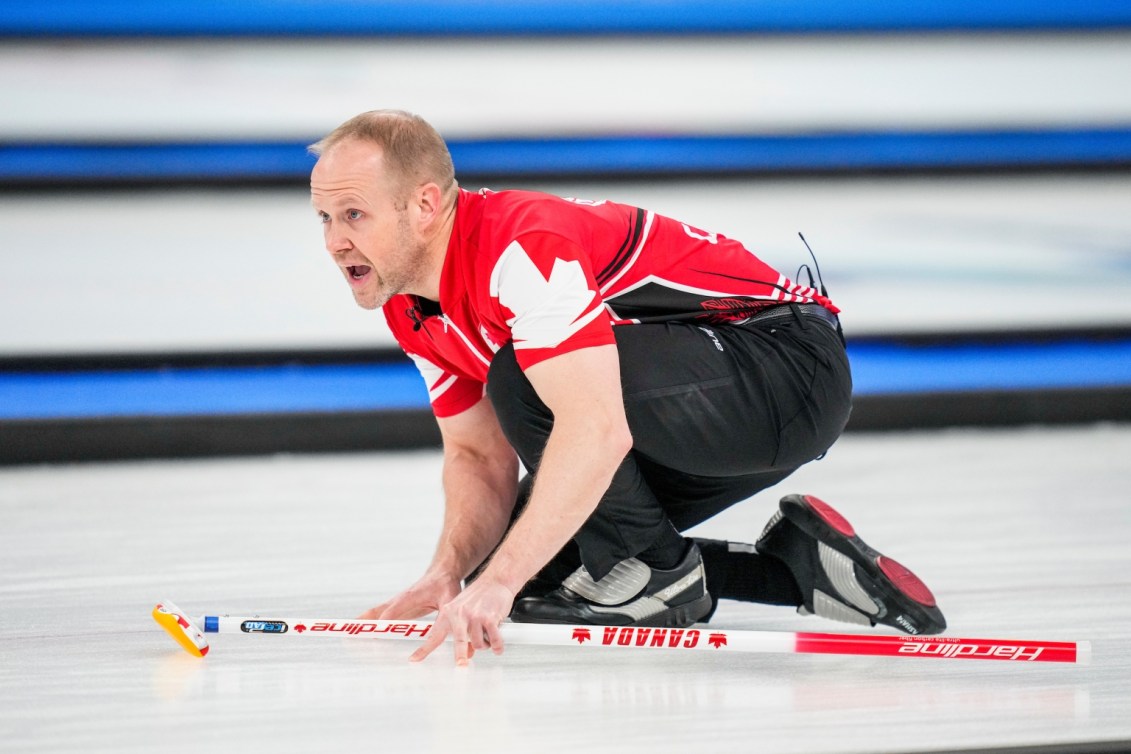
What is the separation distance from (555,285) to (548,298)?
19mm

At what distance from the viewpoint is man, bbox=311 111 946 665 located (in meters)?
1.52

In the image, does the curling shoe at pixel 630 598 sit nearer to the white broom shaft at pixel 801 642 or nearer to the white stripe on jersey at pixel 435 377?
the white broom shaft at pixel 801 642

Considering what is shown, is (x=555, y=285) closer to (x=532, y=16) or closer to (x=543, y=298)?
(x=543, y=298)

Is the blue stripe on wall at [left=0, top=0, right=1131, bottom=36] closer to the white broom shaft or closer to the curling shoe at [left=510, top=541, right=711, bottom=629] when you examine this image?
the curling shoe at [left=510, top=541, right=711, bottom=629]

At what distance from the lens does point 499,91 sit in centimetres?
388

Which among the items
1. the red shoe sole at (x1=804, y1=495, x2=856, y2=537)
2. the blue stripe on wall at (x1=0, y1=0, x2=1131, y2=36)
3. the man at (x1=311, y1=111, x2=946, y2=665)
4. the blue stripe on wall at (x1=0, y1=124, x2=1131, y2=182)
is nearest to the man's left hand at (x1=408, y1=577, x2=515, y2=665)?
the man at (x1=311, y1=111, x2=946, y2=665)

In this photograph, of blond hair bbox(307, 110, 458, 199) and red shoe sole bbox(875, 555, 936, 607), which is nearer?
blond hair bbox(307, 110, 458, 199)

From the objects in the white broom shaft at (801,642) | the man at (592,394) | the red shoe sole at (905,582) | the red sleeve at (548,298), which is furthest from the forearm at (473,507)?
the red shoe sole at (905,582)

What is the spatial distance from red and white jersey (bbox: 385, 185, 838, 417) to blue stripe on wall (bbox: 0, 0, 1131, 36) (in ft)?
7.23

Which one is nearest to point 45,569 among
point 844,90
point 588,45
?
point 588,45

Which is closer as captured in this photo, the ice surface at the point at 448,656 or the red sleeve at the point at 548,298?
the ice surface at the point at 448,656

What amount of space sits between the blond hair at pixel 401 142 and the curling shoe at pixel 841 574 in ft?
2.21

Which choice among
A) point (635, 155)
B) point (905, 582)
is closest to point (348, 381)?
point (635, 155)

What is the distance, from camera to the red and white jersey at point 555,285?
1.53 m
